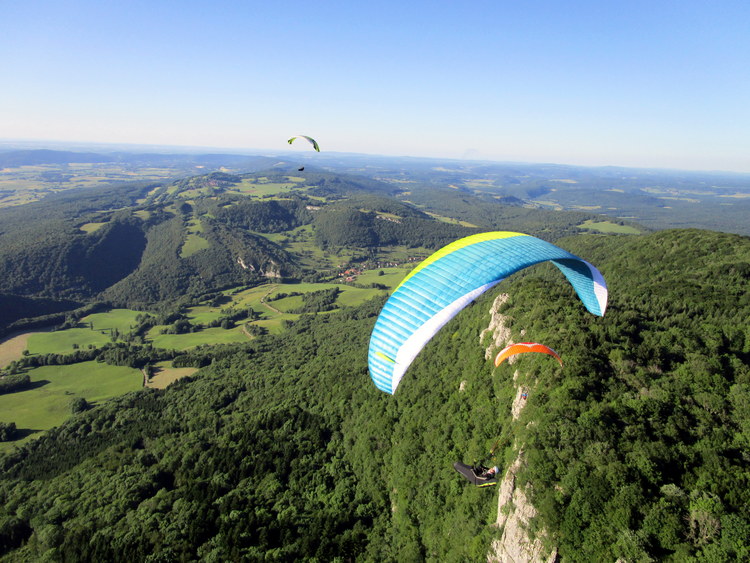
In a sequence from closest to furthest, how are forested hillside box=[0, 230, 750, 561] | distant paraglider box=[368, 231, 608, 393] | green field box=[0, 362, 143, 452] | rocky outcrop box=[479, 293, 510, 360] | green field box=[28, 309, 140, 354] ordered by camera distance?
distant paraglider box=[368, 231, 608, 393] < forested hillside box=[0, 230, 750, 561] < rocky outcrop box=[479, 293, 510, 360] < green field box=[0, 362, 143, 452] < green field box=[28, 309, 140, 354]

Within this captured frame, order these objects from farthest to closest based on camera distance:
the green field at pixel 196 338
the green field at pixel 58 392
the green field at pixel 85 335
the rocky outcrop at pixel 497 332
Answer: the green field at pixel 196 338, the green field at pixel 85 335, the green field at pixel 58 392, the rocky outcrop at pixel 497 332

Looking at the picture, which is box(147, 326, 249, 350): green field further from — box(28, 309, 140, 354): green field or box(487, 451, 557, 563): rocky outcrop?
box(487, 451, 557, 563): rocky outcrop

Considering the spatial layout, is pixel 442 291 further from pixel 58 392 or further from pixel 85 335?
pixel 85 335

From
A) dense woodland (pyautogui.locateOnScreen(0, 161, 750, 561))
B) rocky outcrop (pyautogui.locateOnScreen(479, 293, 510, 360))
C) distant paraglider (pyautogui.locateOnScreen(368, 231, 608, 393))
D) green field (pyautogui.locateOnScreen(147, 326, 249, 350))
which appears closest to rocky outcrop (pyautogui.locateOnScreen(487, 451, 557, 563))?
dense woodland (pyautogui.locateOnScreen(0, 161, 750, 561))

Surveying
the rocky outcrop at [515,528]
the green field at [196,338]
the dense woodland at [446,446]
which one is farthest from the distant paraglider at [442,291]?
the green field at [196,338]

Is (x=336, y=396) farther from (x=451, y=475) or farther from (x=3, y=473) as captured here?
(x=3, y=473)

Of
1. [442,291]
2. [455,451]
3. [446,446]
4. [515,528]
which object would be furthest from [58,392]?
[442,291]

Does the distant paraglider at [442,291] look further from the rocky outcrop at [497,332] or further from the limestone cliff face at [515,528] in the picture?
the rocky outcrop at [497,332]
